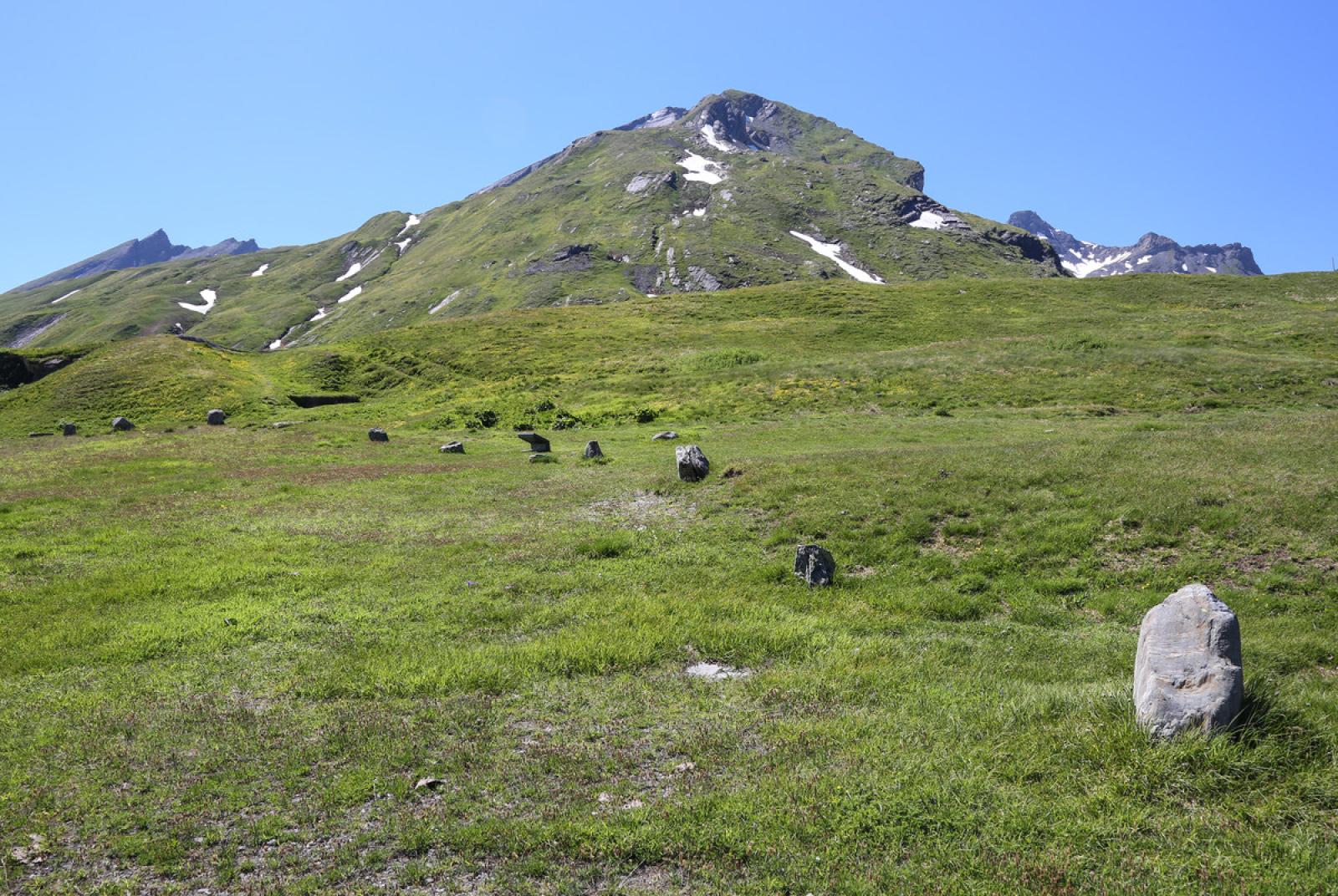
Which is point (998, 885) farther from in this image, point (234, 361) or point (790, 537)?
point (234, 361)

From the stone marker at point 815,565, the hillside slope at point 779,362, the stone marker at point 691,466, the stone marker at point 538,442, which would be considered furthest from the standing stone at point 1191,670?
the hillside slope at point 779,362

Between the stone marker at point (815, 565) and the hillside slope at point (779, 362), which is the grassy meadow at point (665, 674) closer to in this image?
the stone marker at point (815, 565)

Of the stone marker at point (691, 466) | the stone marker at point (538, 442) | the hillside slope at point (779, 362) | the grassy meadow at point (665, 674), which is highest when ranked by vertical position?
the hillside slope at point (779, 362)

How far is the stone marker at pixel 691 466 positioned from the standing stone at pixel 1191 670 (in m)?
19.3

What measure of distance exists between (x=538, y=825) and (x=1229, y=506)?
67.2 ft

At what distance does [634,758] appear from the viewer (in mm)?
9797

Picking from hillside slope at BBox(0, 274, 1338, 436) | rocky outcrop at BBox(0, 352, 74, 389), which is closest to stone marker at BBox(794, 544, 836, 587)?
hillside slope at BBox(0, 274, 1338, 436)

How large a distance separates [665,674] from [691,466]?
16.1 meters

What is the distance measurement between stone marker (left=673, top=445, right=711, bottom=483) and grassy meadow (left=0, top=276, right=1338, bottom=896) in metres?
0.57

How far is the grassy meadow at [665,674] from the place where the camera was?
7832 mm

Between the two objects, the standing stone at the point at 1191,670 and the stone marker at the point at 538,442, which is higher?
the stone marker at the point at 538,442

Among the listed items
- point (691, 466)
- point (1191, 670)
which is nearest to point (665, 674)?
point (1191, 670)

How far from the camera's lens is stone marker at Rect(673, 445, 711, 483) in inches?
1115

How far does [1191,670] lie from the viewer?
30.5 feet
